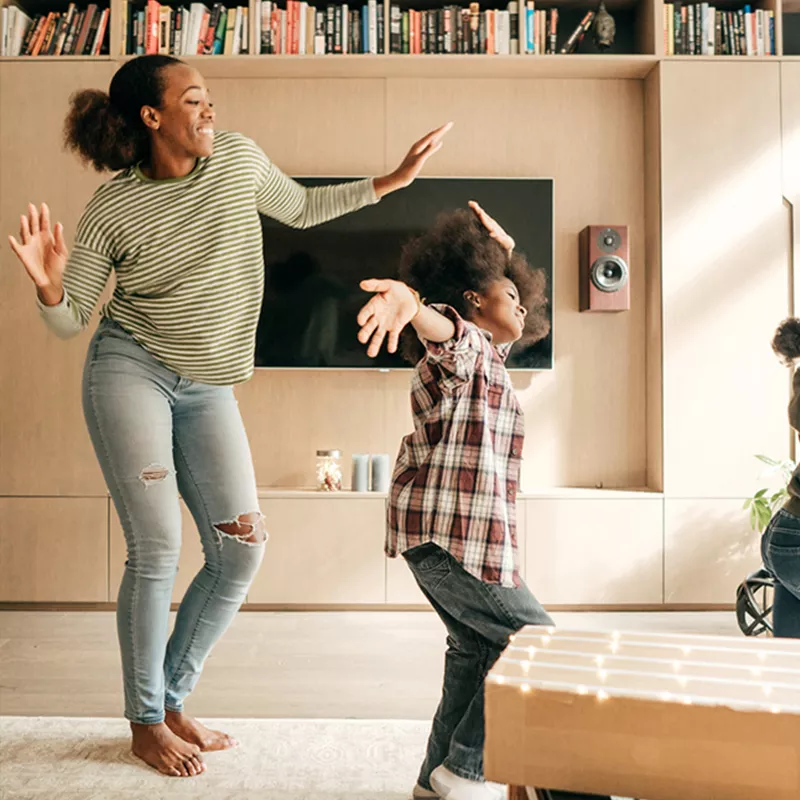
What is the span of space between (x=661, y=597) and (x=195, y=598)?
2103 mm

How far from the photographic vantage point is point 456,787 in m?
1.34

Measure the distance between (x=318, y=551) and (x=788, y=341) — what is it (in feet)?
6.09

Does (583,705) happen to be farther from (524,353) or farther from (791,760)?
(524,353)

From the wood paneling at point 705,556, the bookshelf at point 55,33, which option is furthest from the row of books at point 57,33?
the wood paneling at point 705,556

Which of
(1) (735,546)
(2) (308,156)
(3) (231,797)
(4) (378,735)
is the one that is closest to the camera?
(3) (231,797)

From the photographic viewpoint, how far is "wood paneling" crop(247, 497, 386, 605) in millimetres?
3256

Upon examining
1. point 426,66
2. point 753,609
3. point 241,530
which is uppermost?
point 426,66

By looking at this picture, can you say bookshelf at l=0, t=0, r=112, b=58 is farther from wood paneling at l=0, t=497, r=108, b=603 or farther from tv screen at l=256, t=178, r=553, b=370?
wood paneling at l=0, t=497, r=108, b=603

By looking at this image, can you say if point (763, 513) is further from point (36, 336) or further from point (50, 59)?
point (50, 59)

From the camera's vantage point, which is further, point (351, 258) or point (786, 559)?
point (351, 258)

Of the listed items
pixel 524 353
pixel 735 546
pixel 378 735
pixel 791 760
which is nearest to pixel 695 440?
pixel 735 546

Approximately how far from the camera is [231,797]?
5.25 ft

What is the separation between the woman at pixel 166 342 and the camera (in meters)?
1.71

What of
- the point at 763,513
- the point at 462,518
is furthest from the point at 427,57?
the point at 462,518
